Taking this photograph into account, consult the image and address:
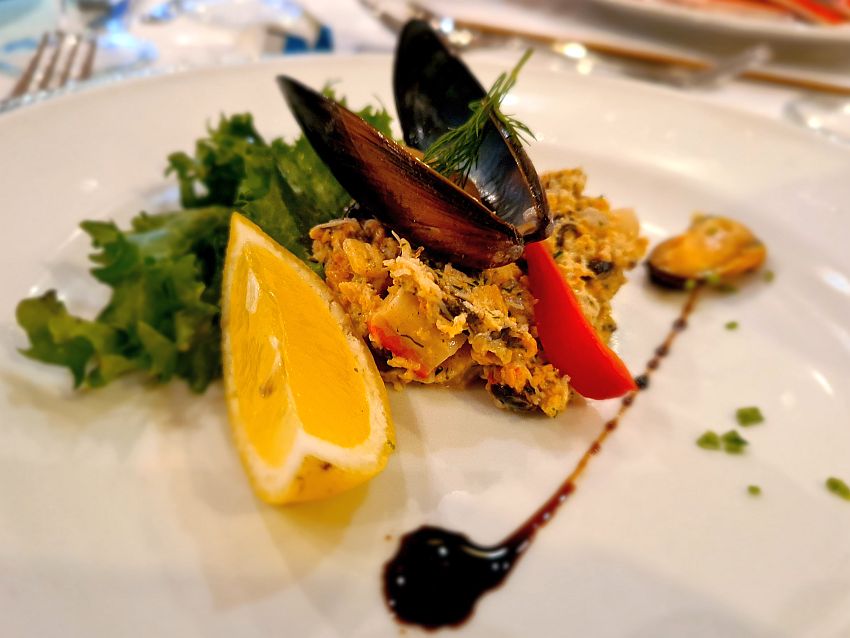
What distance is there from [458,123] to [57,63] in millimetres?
2638

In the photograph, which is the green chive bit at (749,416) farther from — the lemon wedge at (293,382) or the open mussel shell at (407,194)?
the lemon wedge at (293,382)

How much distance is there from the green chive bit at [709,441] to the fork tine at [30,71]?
366 cm

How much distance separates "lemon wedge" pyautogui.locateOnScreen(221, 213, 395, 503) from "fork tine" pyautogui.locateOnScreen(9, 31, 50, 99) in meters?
2.15

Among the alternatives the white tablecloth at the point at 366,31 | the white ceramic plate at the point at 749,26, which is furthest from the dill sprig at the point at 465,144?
the white ceramic plate at the point at 749,26

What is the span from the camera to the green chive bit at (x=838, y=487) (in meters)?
2.06

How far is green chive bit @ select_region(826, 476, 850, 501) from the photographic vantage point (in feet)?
6.77

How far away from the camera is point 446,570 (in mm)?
1868

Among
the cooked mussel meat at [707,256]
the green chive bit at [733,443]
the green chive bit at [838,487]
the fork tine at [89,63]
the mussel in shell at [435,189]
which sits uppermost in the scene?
the mussel in shell at [435,189]

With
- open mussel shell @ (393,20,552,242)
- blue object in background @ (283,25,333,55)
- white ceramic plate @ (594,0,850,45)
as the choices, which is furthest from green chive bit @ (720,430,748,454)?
blue object in background @ (283,25,333,55)

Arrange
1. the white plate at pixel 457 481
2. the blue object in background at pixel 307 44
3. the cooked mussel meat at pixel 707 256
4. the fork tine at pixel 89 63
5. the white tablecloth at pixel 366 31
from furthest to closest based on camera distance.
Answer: the blue object in background at pixel 307 44, the white tablecloth at pixel 366 31, the fork tine at pixel 89 63, the cooked mussel meat at pixel 707 256, the white plate at pixel 457 481

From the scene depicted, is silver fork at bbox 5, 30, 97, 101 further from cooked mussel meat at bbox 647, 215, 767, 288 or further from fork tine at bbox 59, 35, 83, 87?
cooked mussel meat at bbox 647, 215, 767, 288

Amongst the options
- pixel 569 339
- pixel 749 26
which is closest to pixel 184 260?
pixel 569 339

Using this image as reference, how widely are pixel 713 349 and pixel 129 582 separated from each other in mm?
2208

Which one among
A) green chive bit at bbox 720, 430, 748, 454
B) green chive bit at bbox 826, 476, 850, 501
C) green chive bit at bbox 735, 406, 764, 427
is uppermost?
green chive bit at bbox 826, 476, 850, 501
